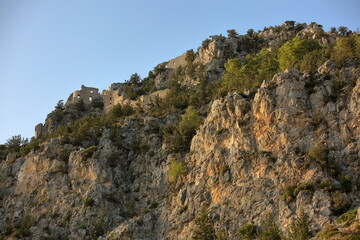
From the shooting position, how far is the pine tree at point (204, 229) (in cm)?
3870

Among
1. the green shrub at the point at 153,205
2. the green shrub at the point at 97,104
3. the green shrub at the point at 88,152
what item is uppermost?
the green shrub at the point at 97,104

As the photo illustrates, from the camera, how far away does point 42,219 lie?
50.8m

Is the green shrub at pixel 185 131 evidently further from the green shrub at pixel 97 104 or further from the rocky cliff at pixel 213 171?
the green shrub at pixel 97 104

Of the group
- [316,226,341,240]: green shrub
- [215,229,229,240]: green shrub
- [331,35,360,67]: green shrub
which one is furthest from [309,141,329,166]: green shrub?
[331,35,360,67]: green shrub

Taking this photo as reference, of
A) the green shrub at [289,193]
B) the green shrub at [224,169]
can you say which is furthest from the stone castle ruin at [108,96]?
the green shrub at [289,193]

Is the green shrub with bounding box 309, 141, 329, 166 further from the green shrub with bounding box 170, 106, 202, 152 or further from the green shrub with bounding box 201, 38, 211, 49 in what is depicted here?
the green shrub with bounding box 201, 38, 211, 49

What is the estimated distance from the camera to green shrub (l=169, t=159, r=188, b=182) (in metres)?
49.1

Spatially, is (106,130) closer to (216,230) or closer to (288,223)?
(216,230)

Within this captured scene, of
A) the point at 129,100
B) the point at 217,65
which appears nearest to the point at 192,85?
the point at 217,65

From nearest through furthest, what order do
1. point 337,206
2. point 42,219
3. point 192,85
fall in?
point 337,206
point 42,219
point 192,85

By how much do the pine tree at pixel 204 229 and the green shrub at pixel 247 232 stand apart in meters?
2.10

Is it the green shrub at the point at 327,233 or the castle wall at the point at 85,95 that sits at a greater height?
the castle wall at the point at 85,95

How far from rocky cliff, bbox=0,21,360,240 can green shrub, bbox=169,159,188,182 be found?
16cm

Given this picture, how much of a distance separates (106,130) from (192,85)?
1931 cm
